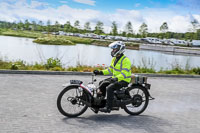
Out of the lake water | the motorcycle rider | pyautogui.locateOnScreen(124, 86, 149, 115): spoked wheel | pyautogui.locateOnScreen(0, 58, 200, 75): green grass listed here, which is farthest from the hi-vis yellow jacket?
the lake water

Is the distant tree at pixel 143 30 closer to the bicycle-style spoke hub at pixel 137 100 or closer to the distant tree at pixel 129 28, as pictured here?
the distant tree at pixel 129 28

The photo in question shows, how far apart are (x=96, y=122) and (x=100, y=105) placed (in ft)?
1.42

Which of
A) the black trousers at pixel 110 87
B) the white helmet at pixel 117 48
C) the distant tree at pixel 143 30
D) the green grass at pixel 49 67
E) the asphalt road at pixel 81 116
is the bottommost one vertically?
the asphalt road at pixel 81 116

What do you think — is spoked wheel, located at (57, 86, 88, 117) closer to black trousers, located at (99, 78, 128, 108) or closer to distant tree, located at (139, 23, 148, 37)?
black trousers, located at (99, 78, 128, 108)

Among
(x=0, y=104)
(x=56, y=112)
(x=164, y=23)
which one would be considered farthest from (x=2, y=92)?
(x=164, y=23)

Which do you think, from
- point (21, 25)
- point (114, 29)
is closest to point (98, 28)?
point (114, 29)

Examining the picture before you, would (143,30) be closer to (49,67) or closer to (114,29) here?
(114,29)

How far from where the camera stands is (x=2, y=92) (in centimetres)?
768

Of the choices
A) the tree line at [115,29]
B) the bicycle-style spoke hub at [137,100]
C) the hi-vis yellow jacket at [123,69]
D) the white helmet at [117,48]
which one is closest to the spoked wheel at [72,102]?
the hi-vis yellow jacket at [123,69]

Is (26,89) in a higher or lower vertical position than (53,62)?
lower

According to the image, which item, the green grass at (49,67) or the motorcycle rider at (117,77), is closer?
the motorcycle rider at (117,77)

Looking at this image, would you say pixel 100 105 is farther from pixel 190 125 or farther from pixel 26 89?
pixel 26 89

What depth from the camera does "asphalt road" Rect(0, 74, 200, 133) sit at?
504 centimetres

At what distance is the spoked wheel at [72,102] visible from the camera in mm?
5629
